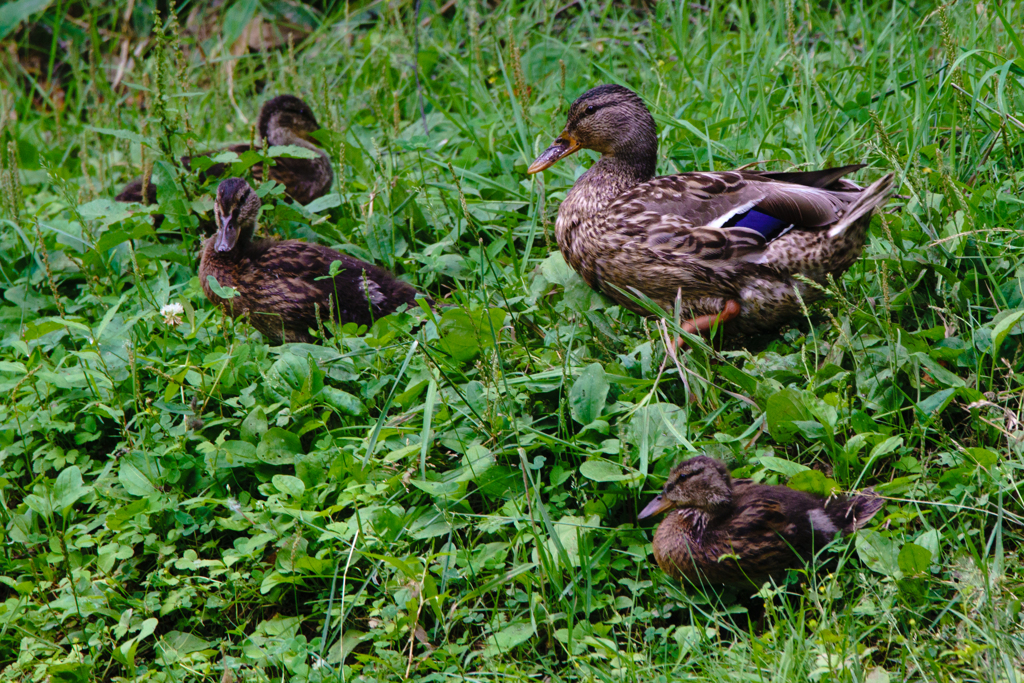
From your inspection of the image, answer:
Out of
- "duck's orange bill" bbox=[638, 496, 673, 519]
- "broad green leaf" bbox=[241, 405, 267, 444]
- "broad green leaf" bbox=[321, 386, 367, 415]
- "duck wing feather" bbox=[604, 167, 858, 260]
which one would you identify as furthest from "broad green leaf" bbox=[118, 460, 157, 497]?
"duck wing feather" bbox=[604, 167, 858, 260]

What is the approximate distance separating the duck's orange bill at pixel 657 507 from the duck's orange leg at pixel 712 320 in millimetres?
1065

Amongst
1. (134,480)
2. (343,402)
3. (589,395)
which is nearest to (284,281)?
(343,402)

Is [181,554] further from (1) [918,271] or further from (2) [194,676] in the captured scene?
(1) [918,271]

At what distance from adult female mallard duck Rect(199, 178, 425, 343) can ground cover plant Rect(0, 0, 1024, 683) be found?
157mm

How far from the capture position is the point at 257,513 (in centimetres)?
320

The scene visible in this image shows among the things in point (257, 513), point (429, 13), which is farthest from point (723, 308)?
point (429, 13)

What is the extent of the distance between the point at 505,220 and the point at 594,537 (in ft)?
6.83

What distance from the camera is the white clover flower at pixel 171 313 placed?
13.5 feet

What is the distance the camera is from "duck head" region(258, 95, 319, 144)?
20.0 ft

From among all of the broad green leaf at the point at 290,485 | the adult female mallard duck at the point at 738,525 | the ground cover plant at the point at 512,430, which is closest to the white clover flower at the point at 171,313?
the ground cover plant at the point at 512,430

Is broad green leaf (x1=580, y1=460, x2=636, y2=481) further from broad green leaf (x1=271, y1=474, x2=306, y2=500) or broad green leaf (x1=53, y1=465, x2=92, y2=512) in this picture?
broad green leaf (x1=53, y1=465, x2=92, y2=512)

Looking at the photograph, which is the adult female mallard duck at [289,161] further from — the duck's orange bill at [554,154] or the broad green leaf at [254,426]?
the broad green leaf at [254,426]

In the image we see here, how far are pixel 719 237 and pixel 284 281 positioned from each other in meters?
1.95

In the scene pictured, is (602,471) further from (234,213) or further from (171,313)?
(234,213)
